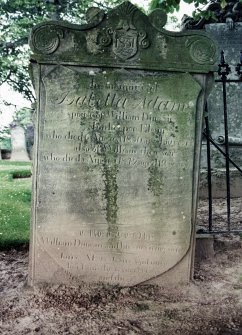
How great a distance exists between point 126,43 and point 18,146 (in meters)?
14.5

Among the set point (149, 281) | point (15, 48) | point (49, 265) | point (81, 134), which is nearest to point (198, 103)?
point (81, 134)

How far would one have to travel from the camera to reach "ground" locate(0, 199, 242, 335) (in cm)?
289

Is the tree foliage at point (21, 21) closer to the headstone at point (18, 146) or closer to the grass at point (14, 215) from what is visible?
the headstone at point (18, 146)

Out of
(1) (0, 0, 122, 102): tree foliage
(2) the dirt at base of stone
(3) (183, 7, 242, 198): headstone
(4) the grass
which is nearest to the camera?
(2) the dirt at base of stone

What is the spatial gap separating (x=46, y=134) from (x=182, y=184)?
4.14ft

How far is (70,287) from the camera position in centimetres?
351

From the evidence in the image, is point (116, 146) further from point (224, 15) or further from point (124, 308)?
point (224, 15)

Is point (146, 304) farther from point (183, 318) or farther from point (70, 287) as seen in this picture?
point (70, 287)

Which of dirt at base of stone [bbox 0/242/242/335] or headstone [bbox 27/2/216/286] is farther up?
headstone [bbox 27/2/216/286]

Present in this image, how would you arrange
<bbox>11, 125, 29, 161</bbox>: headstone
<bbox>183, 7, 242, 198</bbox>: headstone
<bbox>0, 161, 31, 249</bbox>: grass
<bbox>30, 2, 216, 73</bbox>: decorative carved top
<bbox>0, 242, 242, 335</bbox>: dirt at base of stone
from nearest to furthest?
<bbox>0, 242, 242, 335</bbox>: dirt at base of stone
<bbox>30, 2, 216, 73</bbox>: decorative carved top
<bbox>0, 161, 31, 249</bbox>: grass
<bbox>183, 7, 242, 198</bbox>: headstone
<bbox>11, 125, 29, 161</bbox>: headstone

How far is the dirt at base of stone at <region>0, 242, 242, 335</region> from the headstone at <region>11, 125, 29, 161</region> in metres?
13.3

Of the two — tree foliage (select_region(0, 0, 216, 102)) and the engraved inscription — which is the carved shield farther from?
tree foliage (select_region(0, 0, 216, 102))

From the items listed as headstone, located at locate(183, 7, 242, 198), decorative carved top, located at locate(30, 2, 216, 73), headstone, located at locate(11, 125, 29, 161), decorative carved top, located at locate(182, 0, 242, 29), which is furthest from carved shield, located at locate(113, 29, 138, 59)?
headstone, located at locate(11, 125, 29, 161)

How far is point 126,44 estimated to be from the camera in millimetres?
3354
